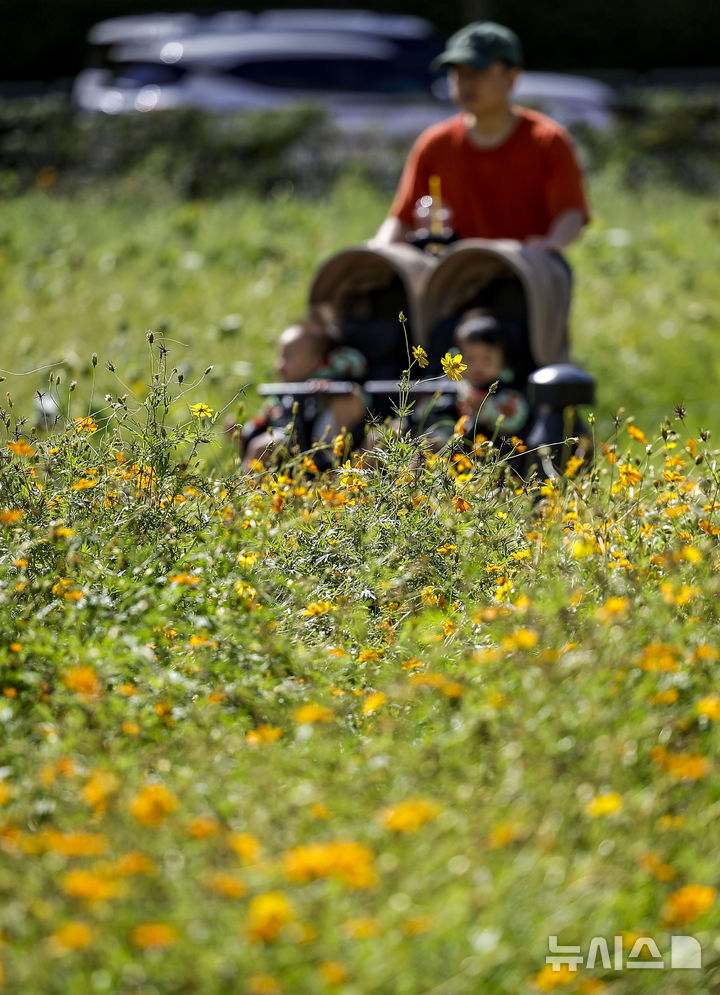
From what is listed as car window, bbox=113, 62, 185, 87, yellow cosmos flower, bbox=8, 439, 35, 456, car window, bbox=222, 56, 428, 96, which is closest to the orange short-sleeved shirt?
yellow cosmos flower, bbox=8, 439, 35, 456

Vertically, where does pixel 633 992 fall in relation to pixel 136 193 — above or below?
below

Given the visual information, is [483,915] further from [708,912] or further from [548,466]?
[548,466]

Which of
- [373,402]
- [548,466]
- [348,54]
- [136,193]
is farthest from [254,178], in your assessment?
[548,466]

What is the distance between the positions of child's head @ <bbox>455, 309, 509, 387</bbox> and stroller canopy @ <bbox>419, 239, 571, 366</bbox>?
141mm

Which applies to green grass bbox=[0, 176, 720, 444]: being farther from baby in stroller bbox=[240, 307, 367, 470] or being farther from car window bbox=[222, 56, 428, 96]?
car window bbox=[222, 56, 428, 96]

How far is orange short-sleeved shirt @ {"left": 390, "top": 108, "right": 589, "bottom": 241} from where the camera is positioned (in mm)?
4938

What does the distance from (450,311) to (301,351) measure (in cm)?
58

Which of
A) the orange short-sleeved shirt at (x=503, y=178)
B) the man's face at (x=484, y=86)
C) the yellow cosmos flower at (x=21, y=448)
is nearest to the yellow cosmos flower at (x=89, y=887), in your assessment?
the yellow cosmos flower at (x=21, y=448)

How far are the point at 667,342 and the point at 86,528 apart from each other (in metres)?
5.25

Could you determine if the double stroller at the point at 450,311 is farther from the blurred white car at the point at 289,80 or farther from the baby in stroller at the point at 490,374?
the blurred white car at the point at 289,80

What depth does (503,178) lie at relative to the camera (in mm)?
5078

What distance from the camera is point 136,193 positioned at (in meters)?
11.0

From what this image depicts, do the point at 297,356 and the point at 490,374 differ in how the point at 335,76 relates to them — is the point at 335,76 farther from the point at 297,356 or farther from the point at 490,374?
the point at 490,374

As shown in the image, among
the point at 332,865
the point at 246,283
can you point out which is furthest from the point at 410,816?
the point at 246,283
